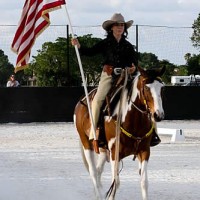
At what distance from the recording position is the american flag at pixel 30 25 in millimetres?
9398

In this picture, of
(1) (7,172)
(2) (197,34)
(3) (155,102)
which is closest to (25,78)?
(2) (197,34)

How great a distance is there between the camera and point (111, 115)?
8.75 metres

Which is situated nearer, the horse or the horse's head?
the horse's head

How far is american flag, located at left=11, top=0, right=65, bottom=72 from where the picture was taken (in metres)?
9.40

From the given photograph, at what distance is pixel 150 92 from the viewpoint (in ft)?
26.0

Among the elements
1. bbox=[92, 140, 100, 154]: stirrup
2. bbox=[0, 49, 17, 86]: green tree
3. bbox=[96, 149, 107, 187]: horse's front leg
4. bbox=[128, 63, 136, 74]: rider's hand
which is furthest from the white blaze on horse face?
bbox=[0, 49, 17, 86]: green tree

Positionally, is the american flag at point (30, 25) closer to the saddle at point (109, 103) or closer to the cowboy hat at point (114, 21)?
the cowboy hat at point (114, 21)

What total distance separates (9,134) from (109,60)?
1099 cm

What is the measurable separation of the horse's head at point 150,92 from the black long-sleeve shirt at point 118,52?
632mm

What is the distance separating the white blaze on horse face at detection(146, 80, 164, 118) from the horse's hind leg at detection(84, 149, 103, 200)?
5.82 ft

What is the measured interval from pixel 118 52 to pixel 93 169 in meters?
1.67

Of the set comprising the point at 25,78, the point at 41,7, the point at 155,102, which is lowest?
the point at 25,78

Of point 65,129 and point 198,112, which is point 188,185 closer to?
point 65,129

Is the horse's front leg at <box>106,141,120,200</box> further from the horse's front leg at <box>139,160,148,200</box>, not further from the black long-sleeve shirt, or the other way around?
the black long-sleeve shirt
